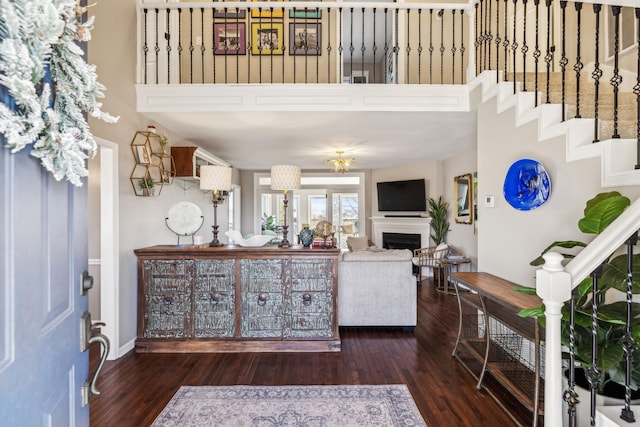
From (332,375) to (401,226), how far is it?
5.12 m

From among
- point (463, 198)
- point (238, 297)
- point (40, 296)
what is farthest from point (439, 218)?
point (40, 296)

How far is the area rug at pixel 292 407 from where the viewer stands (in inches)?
82.0

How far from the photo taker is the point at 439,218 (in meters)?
6.45

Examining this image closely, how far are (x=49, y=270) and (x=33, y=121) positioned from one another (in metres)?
0.41

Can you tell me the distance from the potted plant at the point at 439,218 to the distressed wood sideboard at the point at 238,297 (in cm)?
406

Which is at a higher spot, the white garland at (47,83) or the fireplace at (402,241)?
the white garland at (47,83)

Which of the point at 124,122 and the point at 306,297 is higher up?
the point at 124,122

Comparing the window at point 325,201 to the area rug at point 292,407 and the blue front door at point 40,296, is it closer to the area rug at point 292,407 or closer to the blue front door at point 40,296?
the area rug at point 292,407

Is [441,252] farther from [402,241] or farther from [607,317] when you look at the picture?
[607,317]

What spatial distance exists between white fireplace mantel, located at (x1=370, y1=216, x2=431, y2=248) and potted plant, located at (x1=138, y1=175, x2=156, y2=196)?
538cm

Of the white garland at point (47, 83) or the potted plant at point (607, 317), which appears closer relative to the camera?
the white garland at point (47, 83)

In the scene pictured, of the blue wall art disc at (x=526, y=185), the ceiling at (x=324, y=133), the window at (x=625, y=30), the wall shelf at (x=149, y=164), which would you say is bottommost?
the blue wall art disc at (x=526, y=185)

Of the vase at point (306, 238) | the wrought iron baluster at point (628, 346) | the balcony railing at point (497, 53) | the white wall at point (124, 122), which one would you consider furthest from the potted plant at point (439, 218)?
the wrought iron baluster at point (628, 346)

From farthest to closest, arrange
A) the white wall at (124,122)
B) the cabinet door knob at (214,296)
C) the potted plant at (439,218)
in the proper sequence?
the potted plant at (439,218) < the cabinet door knob at (214,296) < the white wall at (124,122)
